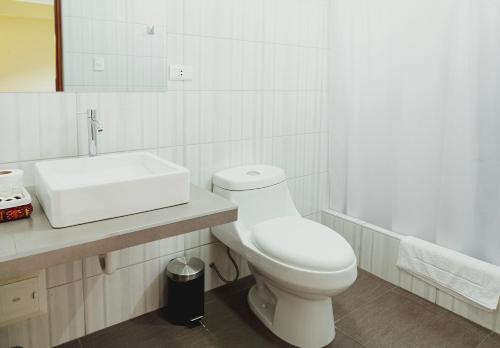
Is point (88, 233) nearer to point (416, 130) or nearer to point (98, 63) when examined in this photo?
point (98, 63)

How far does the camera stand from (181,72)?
182cm

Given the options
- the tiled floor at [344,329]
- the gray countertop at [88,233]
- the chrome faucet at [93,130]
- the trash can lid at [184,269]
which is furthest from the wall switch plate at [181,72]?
the tiled floor at [344,329]

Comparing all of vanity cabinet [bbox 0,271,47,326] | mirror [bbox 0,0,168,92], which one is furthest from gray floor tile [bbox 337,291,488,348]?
mirror [bbox 0,0,168,92]

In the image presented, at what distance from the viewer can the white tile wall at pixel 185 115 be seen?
5.16ft

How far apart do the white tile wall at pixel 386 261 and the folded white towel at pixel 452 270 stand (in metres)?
0.05

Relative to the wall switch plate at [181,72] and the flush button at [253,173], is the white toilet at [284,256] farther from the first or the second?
the wall switch plate at [181,72]

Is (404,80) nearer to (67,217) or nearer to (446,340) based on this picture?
(446,340)

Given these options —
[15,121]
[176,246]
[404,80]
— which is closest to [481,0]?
[404,80]

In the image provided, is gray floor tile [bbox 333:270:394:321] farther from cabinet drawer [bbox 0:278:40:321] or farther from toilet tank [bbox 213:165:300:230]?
cabinet drawer [bbox 0:278:40:321]

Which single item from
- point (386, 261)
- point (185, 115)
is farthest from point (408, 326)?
point (185, 115)

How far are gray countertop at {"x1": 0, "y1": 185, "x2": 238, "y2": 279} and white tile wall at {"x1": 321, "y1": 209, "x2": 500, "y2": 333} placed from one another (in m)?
1.22

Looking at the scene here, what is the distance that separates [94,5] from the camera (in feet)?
5.21

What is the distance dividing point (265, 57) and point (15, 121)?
3.87 feet

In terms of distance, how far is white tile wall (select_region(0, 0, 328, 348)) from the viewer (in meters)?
1.57
